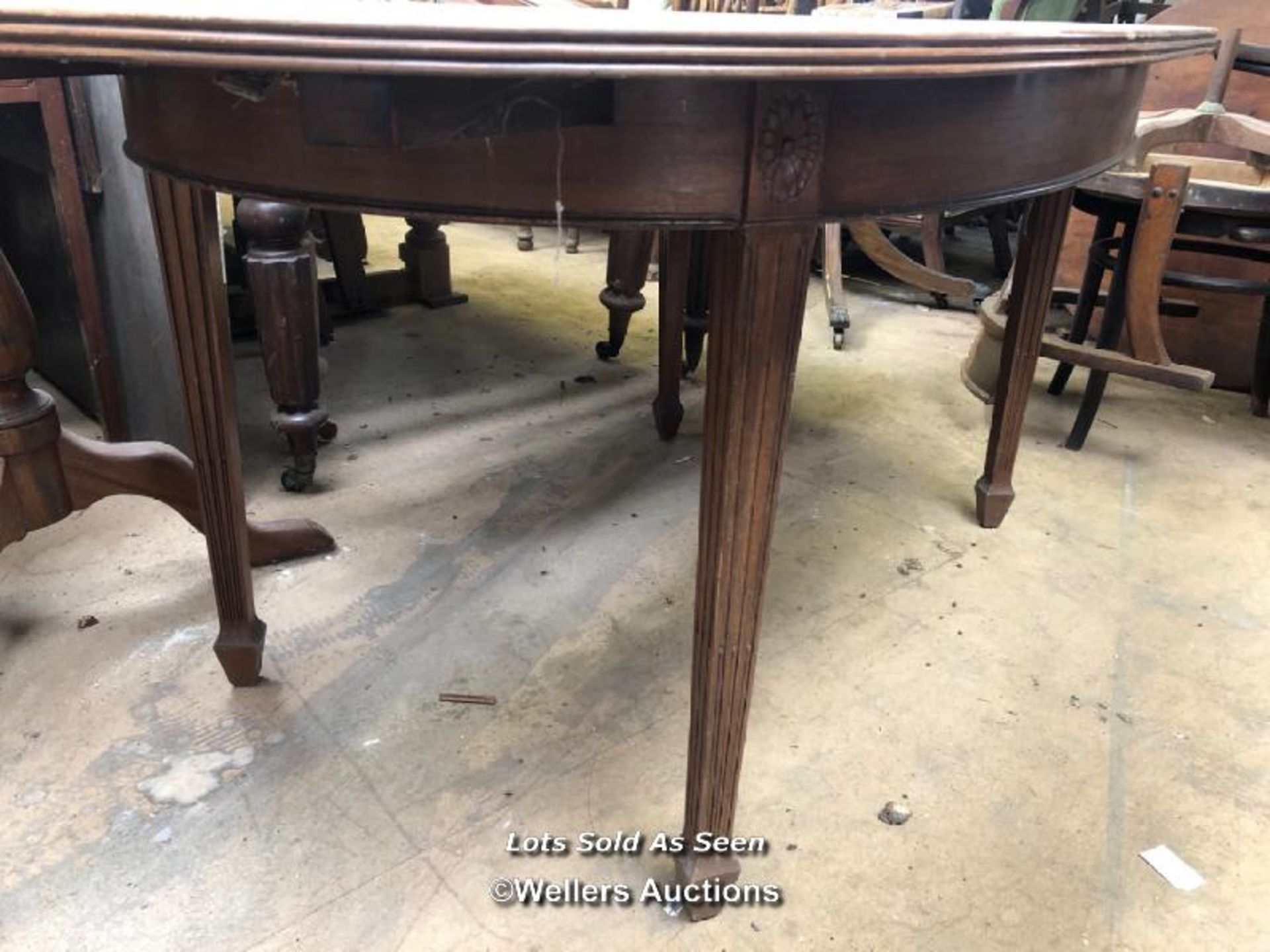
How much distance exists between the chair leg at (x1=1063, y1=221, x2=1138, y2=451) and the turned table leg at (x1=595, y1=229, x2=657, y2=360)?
91cm

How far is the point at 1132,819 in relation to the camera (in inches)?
38.9

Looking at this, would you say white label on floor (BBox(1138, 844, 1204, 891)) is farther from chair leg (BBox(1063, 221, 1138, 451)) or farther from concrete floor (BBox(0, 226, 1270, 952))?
chair leg (BBox(1063, 221, 1138, 451))

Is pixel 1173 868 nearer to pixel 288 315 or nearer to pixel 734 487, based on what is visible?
pixel 734 487

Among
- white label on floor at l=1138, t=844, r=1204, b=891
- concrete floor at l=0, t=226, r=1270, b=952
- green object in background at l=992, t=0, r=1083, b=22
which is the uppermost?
green object in background at l=992, t=0, r=1083, b=22

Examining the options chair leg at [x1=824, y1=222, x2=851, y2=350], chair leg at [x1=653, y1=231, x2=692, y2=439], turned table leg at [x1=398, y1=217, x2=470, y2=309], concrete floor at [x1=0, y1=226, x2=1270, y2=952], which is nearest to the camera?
concrete floor at [x1=0, y1=226, x2=1270, y2=952]

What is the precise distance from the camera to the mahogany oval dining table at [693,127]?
0.49 m

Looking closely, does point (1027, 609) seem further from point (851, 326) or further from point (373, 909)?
point (851, 326)

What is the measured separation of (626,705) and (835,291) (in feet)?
5.67

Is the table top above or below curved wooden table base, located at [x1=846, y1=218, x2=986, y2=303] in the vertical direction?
above

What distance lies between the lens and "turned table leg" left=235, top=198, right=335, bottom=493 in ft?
4.72

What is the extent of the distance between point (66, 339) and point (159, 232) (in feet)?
3.51

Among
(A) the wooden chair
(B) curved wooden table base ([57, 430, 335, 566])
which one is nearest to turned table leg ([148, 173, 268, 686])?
(B) curved wooden table base ([57, 430, 335, 566])

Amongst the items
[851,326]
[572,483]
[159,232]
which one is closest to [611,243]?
[572,483]

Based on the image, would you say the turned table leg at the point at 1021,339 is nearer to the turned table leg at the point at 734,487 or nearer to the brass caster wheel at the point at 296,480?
the turned table leg at the point at 734,487
